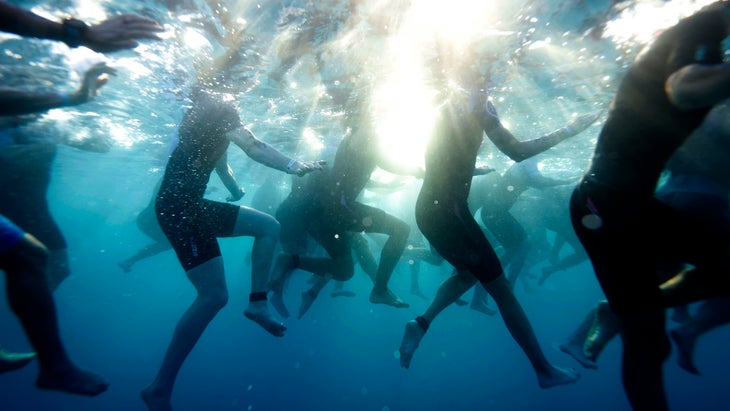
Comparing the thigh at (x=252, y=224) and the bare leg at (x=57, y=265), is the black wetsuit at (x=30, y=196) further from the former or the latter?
the thigh at (x=252, y=224)

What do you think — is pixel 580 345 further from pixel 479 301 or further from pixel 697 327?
pixel 479 301

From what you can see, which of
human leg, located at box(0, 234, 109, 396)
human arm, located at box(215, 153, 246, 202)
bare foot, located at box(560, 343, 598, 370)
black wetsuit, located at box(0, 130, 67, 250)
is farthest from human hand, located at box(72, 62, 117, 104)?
bare foot, located at box(560, 343, 598, 370)

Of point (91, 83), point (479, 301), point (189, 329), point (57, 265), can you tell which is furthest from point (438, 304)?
point (57, 265)

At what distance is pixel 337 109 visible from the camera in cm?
965

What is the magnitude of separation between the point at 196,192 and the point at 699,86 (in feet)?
13.6

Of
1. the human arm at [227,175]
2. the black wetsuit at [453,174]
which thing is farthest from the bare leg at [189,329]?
the black wetsuit at [453,174]

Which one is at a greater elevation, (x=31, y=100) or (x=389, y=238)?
(x=31, y=100)

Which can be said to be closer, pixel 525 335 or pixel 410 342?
pixel 525 335

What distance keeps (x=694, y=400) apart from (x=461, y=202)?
55.2 feet

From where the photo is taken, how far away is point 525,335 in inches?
122

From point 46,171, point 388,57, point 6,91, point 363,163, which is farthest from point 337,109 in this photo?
point 6,91

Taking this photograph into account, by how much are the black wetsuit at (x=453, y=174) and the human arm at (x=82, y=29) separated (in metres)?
2.69

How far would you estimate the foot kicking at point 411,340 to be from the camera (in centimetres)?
375

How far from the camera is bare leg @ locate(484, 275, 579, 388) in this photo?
3.05 metres
